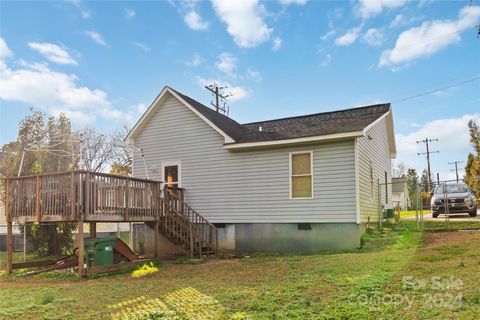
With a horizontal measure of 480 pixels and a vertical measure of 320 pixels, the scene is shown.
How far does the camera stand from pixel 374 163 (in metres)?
15.2

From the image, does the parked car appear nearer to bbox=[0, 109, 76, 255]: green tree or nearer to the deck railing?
the deck railing

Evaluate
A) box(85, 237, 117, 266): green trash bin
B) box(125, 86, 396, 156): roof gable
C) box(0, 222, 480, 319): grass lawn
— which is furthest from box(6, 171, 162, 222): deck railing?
box(125, 86, 396, 156): roof gable

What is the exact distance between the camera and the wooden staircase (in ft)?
42.2

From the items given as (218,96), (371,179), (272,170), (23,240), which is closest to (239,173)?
(272,170)

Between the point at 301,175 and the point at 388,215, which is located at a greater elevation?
the point at 301,175

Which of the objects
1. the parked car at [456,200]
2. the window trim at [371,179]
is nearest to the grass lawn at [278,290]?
the window trim at [371,179]

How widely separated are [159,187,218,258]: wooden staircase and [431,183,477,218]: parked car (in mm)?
10107

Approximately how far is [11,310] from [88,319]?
1.83 metres

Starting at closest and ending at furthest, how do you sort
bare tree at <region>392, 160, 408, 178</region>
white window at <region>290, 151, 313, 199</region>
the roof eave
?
the roof eave
white window at <region>290, 151, 313, 199</region>
bare tree at <region>392, 160, 408, 178</region>

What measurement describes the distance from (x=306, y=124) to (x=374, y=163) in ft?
10.5

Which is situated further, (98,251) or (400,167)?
(400,167)

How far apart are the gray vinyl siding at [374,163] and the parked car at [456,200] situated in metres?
2.07

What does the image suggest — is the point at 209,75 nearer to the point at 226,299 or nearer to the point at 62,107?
the point at 62,107

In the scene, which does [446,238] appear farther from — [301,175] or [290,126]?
[290,126]
